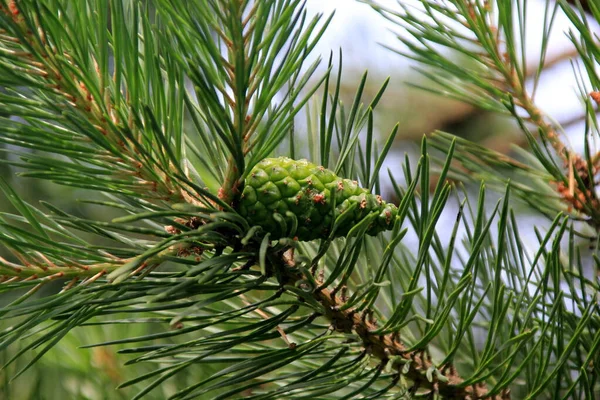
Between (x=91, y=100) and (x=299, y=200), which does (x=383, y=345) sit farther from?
(x=91, y=100)

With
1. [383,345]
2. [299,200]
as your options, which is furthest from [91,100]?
[383,345]

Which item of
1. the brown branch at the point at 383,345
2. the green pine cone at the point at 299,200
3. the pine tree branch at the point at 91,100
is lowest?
the brown branch at the point at 383,345

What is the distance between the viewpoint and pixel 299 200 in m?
0.47

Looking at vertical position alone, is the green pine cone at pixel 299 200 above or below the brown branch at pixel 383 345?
above

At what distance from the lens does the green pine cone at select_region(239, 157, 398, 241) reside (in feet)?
1.55

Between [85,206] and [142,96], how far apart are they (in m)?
1.21

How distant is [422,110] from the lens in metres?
2.10

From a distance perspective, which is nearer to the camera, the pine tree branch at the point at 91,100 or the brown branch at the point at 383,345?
the pine tree branch at the point at 91,100

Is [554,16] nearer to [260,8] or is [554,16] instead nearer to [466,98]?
[466,98]

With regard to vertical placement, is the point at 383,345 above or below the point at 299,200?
Answer: below

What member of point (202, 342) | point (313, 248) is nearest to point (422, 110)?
point (313, 248)

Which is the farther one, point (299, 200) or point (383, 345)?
point (383, 345)

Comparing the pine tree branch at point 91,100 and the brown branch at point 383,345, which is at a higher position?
the pine tree branch at point 91,100

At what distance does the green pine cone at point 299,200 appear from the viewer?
1.55 feet
